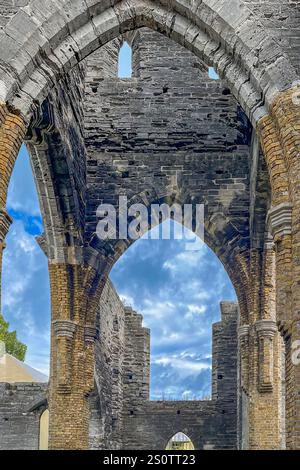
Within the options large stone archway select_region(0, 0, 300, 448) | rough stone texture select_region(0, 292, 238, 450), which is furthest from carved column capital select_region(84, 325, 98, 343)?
large stone archway select_region(0, 0, 300, 448)

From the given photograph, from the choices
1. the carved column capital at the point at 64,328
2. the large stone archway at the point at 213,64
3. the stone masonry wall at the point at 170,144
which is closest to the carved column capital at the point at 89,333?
the carved column capital at the point at 64,328

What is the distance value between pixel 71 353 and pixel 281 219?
6.09m

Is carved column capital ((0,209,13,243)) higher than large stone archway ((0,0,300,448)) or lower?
lower

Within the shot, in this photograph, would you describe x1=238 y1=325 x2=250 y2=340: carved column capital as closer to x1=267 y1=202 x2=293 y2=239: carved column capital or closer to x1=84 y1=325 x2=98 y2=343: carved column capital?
x1=84 y1=325 x2=98 y2=343: carved column capital

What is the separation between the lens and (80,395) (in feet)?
41.6

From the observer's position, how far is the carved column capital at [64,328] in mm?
12656

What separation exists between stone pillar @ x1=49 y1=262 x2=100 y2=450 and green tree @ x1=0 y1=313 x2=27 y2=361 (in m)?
15.4

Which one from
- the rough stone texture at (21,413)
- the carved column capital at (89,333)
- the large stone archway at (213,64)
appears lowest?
the rough stone texture at (21,413)

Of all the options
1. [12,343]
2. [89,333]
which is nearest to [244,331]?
[89,333]

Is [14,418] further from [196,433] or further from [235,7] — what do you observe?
[235,7]

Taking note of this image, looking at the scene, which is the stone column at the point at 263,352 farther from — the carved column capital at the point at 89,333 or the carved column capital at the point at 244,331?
the carved column capital at the point at 89,333

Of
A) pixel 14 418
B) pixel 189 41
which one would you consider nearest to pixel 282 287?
pixel 189 41

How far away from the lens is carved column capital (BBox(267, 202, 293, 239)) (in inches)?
287
